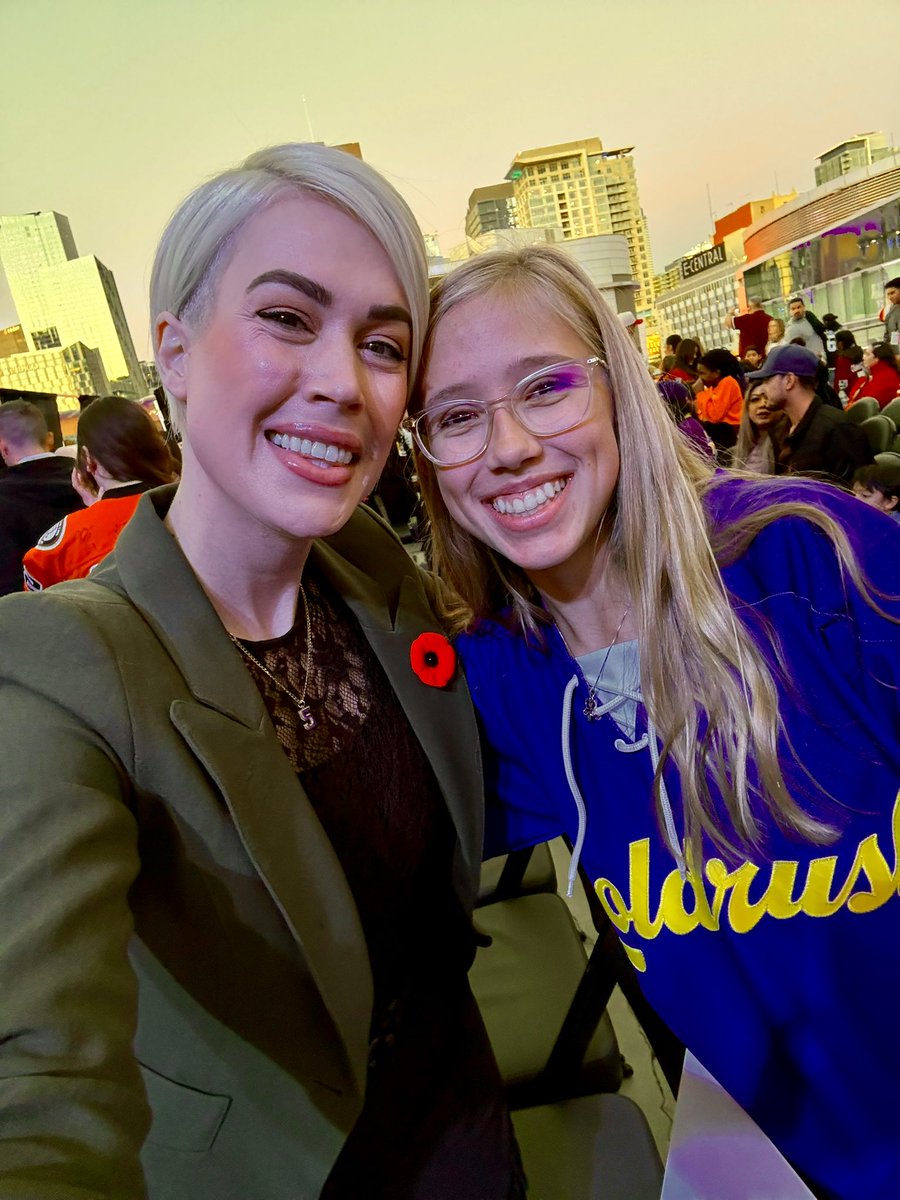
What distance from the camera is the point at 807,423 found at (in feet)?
14.1

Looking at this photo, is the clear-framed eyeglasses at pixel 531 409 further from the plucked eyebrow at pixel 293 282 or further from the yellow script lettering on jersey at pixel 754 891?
the yellow script lettering on jersey at pixel 754 891

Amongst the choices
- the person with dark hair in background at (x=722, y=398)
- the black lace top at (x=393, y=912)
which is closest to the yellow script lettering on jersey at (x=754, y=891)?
the black lace top at (x=393, y=912)

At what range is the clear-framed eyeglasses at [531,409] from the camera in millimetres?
1061

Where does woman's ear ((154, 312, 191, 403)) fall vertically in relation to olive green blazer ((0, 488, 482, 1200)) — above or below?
above

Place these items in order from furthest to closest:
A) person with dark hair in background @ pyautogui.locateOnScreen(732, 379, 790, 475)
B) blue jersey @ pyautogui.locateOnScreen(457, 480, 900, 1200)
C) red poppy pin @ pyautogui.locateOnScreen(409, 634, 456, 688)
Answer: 1. person with dark hair in background @ pyautogui.locateOnScreen(732, 379, 790, 475)
2. red poppy pin @ pyautogui.locateOnScreen(409, 634, 456, 688)
3. blue jersey @ pyautogui.locateOnScreen(457, 480, 900, 1200)

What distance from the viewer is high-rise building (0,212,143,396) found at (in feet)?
22.5

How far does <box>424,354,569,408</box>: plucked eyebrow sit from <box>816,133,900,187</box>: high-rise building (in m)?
47.0

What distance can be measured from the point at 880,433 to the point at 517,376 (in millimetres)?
4609

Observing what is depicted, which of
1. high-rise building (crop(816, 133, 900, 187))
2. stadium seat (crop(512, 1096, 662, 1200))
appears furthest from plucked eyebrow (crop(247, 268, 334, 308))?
high-rise building (crop(816, 133, 900, 187))

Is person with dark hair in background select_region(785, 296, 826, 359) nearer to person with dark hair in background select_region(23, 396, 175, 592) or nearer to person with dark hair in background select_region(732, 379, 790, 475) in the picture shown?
person with dark hair in background select_region(732, 379, 790, 475)

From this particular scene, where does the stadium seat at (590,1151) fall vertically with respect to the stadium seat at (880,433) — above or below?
below

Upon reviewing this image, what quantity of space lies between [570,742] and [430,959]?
42 centimetres

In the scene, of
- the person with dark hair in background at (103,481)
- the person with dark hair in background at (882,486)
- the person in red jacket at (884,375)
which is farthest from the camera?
the person in red jacket at (884,375)

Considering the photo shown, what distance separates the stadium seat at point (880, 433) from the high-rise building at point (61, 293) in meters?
6.17
